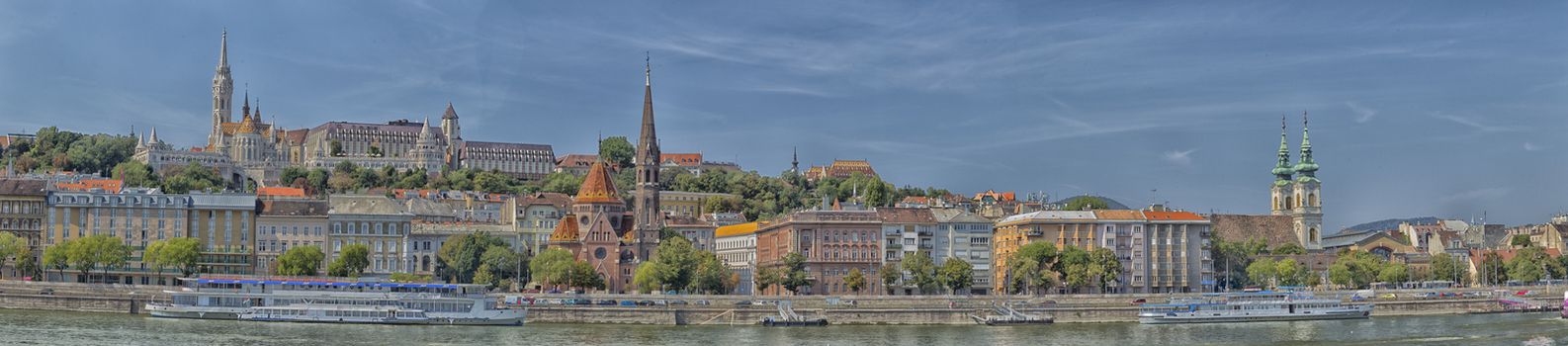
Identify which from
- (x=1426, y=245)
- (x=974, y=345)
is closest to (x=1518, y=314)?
(x=974, y=345)

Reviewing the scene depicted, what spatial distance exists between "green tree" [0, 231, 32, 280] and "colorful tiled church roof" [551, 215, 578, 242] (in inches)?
1252

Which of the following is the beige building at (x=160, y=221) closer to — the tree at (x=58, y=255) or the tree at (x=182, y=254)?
the tree at (x=182, y=254)

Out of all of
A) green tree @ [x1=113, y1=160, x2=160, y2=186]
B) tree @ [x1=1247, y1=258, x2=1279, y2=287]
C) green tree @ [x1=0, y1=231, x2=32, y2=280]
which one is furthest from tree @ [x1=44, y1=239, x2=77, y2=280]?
tree @ [x1=1247, y1=258, x2=1279, y2=287]

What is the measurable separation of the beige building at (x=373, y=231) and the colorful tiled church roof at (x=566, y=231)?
9.47 metres

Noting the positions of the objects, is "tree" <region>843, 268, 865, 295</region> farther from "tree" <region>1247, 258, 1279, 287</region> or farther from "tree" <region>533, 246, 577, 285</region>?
"tree" <region>1247, 258, 1279, 287</region>

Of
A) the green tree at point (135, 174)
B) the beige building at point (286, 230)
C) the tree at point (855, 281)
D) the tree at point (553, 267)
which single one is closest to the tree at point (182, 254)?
the beige building at point (286, 230)

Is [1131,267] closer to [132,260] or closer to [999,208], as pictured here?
[999,208]

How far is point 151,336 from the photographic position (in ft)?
257

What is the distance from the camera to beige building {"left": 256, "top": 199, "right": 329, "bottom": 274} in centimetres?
11844

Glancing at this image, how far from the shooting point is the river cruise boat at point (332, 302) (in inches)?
3541

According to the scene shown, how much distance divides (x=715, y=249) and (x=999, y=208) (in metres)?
22.6

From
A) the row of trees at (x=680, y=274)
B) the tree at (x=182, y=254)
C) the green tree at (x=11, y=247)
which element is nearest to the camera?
the green tree at (x=11, y=247)

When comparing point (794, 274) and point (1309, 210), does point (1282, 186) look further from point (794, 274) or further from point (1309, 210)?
point (794, 274)

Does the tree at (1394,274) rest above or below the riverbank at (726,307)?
above
